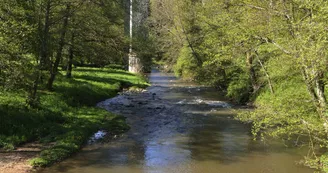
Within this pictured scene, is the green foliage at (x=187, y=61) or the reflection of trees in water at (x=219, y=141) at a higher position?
the green foliage at (x=187, y=61)

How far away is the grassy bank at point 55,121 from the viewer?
1409 cm

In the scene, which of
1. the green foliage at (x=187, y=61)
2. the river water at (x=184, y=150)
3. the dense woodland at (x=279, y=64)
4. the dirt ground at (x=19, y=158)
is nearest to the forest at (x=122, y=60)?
the dense woodland at (x=279, y=64)

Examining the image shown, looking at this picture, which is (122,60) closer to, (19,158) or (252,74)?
(252,74)

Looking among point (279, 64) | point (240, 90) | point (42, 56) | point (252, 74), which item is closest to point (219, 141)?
point (279, 64)

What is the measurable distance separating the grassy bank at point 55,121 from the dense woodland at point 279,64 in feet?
21.7

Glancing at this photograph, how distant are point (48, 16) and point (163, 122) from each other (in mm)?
8384

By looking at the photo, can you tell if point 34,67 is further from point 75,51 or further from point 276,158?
point 276,158

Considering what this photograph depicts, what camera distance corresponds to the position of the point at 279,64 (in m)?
15.6

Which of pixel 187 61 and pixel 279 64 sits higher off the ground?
pixel 187 61

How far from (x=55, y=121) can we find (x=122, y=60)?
10.9 meters

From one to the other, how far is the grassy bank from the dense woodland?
661 cm

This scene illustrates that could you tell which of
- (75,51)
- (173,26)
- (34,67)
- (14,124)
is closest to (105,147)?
(14,124)

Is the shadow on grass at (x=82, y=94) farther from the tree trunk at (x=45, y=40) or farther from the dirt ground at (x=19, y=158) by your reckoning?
the dirt ground at (x=19, y=158)

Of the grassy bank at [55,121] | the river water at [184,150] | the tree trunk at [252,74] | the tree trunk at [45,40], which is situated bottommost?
the river water at [184,150]
